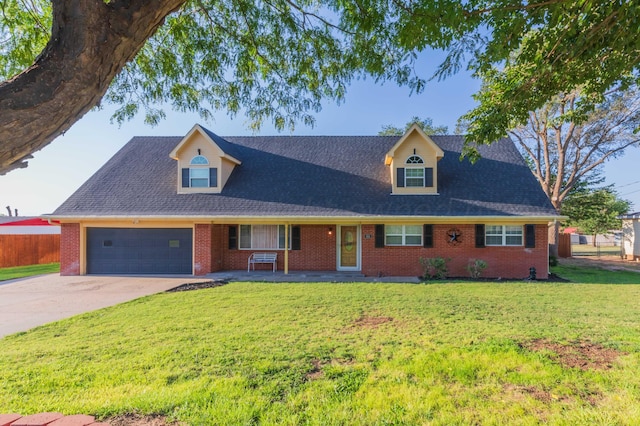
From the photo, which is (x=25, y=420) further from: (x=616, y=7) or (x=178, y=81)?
(x=616, y=7)

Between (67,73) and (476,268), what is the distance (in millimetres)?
12970

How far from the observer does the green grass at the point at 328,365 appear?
3287mm

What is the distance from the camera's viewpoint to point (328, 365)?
4359 millimetres

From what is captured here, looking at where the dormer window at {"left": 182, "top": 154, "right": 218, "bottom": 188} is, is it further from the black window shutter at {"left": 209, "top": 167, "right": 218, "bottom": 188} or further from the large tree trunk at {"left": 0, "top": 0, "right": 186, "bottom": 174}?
the large tree trunk at {"left": 0, "top": 0, "right": 186, "bottom": 174}

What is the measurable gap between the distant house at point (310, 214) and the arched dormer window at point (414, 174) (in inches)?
1.7

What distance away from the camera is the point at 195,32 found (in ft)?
18.0

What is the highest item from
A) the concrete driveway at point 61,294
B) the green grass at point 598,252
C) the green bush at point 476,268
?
Answer: the green bush at point 476,268

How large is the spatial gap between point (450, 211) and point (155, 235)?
12.2 meters

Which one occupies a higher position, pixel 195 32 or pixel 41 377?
pixel 195 32

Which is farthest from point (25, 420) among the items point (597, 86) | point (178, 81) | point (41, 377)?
point (597, 86)

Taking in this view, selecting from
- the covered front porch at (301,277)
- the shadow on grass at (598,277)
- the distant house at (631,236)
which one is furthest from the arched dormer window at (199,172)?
the distant house at (631,236)

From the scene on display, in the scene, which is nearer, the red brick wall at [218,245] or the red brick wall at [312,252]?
the red brick wall at [218,245]

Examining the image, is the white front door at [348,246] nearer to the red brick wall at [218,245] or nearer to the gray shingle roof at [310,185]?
the gray shingle roof at [310,185]

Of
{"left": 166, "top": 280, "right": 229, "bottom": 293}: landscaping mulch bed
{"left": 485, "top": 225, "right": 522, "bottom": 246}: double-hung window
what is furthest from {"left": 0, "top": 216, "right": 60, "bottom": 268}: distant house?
{"left": 485, "top": 225, "right": 522, "bottom": 246}: double-hung window
